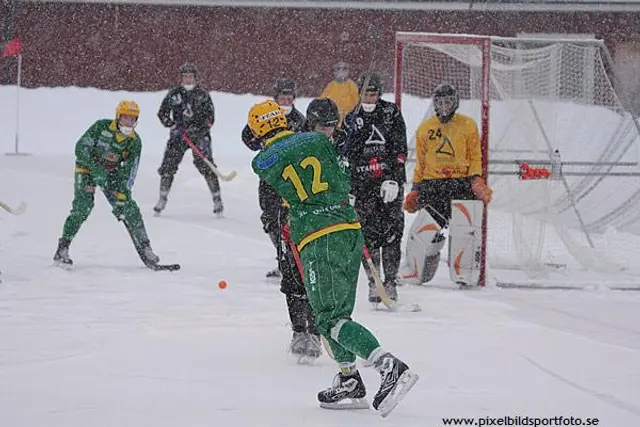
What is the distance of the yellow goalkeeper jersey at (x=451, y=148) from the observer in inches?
353

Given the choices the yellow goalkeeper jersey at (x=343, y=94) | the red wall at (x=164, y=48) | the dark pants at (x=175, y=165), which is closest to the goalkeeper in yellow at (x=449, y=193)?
the dark pants at (x=175, y=165)

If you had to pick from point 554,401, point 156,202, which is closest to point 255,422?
point 554,401

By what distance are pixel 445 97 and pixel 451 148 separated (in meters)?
0.42

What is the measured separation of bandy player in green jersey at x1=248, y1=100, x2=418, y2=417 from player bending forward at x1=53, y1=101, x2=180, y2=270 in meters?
4.42

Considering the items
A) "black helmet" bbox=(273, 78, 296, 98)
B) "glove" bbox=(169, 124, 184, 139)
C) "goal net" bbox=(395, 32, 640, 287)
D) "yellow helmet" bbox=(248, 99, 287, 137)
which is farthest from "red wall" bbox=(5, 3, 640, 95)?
"yellow helmet" bbox=(248, 99, 287, 137)

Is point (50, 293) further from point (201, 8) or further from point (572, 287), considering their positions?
point (201, 8)

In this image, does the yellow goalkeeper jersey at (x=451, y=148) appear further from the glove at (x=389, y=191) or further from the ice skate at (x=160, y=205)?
the ice skate at (x=160, y=205)

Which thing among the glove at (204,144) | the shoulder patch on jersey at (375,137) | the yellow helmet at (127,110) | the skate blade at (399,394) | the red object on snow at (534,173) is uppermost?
the yellow helmet at (127,110)

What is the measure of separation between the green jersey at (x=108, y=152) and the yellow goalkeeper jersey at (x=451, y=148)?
97.7 inches

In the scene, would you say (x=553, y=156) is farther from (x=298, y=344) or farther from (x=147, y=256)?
(x=298, y=344)

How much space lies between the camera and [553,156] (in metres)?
9.55

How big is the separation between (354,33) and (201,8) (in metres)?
2.93

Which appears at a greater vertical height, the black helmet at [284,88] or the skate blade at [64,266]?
the black helmet at [284,88]

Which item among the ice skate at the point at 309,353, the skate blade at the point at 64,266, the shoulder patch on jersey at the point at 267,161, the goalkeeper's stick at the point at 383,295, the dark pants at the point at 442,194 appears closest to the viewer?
the shoulder patch on jersey at the point at 267,161
